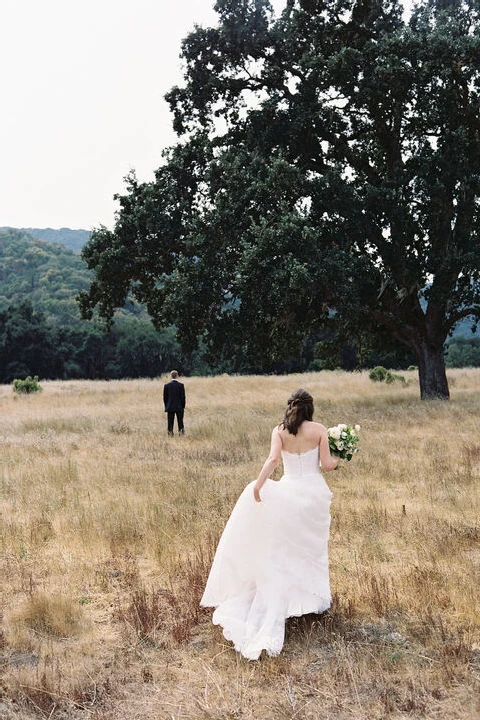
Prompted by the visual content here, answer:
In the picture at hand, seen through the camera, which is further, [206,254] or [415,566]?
[206,254]

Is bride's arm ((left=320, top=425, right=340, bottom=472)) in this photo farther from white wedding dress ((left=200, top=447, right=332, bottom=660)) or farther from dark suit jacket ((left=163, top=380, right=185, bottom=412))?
dark suit jacket ((left=163, top=380, right=185, bottom=412))

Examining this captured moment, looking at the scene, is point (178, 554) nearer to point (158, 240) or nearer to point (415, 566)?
point (415, 566)

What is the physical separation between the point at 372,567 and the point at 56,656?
11.0 ft

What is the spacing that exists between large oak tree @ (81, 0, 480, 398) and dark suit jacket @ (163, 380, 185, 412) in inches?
126

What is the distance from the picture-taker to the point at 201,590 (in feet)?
20.6

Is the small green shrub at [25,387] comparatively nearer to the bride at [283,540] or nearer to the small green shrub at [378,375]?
the small green shrub at [378,375]

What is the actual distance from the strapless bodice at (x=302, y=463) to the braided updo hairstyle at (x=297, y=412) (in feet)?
0.68

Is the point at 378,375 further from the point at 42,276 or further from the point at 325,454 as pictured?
the point at 42,276

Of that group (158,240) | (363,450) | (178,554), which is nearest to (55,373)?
(158,240)

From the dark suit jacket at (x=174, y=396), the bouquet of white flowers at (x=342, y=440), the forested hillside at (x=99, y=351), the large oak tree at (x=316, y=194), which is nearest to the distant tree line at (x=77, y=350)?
the forested hillside at (x=99, y=351)

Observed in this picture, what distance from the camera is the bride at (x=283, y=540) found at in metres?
5.41

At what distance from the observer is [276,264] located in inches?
752

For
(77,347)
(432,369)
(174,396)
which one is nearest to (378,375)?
(432,369)

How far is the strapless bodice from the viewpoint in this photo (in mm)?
5668
